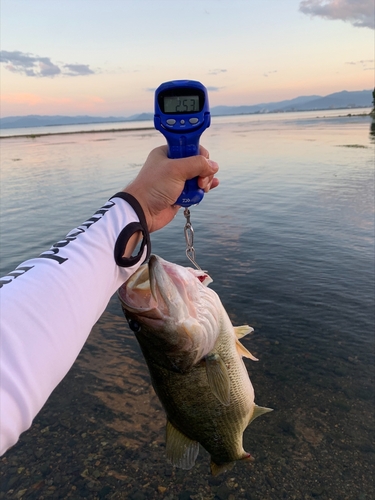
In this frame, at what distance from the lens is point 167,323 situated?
2.34 meters

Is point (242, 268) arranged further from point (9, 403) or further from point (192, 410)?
point (9, 403)

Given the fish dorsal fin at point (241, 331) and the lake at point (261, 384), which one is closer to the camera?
the fish dorsal fin at point (241, 331)

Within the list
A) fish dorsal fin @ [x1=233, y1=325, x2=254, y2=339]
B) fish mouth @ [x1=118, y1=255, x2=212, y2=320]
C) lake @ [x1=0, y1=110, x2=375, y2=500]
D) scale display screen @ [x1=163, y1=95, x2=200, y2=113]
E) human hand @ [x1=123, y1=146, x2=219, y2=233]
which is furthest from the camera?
lake @ [x1=0, y1=110, x2=375, y2=500]

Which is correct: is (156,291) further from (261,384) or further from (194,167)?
(261,384)

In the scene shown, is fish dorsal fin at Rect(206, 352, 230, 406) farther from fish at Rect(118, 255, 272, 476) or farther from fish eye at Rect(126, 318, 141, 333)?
fish eye at Rect(126, 318, 141, 333)

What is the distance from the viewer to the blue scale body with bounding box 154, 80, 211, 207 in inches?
101

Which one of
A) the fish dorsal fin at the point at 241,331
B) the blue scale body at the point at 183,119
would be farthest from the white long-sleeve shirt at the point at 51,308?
the fish dorsal fin at the point at 241,331

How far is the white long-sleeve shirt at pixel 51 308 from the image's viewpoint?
54.5 inches

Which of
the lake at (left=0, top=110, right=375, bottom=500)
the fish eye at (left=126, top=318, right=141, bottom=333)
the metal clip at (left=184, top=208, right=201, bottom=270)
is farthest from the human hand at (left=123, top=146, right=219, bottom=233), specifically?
the lake at (left=0, top=110, right=375, bottom=500)

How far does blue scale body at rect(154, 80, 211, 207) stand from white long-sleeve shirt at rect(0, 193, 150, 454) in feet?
2.14

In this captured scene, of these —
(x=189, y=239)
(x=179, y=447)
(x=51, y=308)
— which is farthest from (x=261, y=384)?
(x=51, y=308)

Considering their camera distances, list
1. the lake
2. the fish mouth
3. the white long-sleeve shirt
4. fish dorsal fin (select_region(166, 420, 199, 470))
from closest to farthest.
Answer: the white long-sleeve shirt < the fish mouth < fish dorsal fin (select_region(166, 420, 199, 470)) < the lake

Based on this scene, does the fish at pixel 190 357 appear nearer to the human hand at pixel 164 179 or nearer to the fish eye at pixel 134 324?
the fish eye at pixel 134 324

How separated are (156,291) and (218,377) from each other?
845mm
